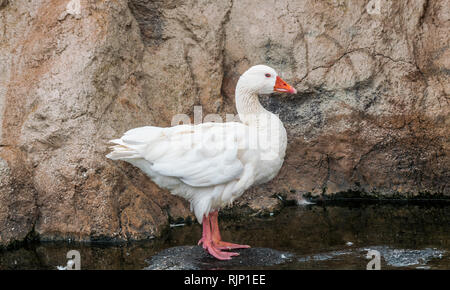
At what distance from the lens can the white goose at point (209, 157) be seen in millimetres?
6008

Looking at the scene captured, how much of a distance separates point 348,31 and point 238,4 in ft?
5.07

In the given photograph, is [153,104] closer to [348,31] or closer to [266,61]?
[266,61]

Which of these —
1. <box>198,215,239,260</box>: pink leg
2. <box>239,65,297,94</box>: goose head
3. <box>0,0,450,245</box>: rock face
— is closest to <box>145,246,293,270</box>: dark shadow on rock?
<box>198,215,239,260</box>: pink leg

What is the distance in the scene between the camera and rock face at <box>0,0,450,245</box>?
7211mm

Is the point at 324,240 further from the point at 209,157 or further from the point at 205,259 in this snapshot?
the point at 209,157

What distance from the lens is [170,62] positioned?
803cm

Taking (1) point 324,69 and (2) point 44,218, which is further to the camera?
(1) point 324,69

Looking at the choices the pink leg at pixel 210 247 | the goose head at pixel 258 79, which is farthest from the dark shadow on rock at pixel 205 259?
the goose head at pixel 258 79

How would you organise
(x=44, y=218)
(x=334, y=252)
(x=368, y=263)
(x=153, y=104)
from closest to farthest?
(x=368, y=263) → (x=334, y=252) → (x=44, y=218) → (x=153, y=104)

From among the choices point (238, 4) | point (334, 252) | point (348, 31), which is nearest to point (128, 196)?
point (334, 252)

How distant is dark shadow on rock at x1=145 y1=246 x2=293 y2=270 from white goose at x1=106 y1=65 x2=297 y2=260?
0.11 metres

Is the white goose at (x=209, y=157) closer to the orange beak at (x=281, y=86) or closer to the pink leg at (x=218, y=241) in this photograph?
the pink leg at (x=218, y=241)

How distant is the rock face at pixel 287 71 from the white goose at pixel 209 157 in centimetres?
104

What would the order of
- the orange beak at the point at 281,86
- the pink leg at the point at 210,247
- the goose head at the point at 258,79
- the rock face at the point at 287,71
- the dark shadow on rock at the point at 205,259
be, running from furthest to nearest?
the rock face at the point at 287,71 → the orange beak at the point at 281,86 → the goose head at the point at 258,79 → the pink leg at the point at 210,247 → the dark shadow on rock at the point at 205,259
